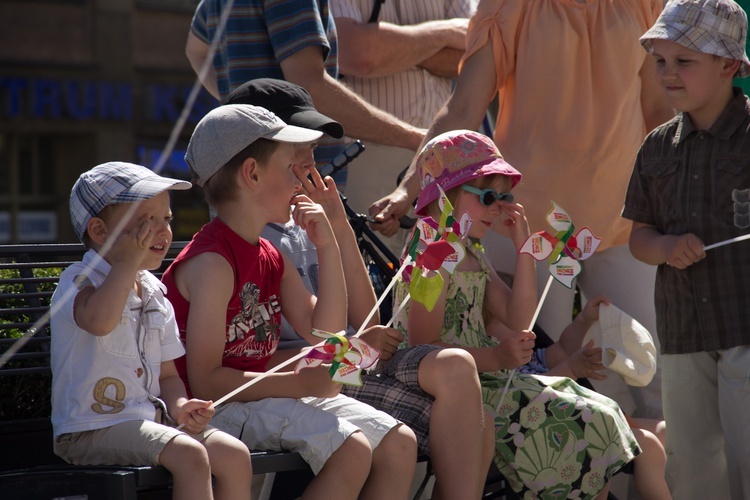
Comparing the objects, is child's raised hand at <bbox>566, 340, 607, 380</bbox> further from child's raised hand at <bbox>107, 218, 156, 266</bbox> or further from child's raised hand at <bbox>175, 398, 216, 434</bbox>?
child's raised hand at <bbox>107, 218, 156, 266</bbox>

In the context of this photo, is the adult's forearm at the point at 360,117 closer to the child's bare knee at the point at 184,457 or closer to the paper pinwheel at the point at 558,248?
the paper pinwheel at the point at 558,248

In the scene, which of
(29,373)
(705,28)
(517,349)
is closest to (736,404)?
(517,349)

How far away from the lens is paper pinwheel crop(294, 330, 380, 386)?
295cm

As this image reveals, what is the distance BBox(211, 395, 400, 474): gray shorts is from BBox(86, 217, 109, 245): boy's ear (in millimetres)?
577

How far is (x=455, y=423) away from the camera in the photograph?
10.5 feet

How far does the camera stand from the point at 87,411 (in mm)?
2867

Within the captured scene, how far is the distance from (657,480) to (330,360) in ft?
4.58

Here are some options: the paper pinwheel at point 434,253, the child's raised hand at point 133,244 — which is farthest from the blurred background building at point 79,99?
the child's raised hand at point 133,244

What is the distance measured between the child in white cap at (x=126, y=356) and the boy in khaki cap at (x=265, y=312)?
0.48 ft

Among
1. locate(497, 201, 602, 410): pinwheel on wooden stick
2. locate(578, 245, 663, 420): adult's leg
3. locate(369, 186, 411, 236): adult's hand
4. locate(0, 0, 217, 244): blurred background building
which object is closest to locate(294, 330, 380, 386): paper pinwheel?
locate(497, 201, 602, 410): pinwheel on wooden stick

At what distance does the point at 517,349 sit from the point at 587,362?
1.78ft

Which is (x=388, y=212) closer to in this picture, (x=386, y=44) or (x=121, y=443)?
(x=386, y=44)

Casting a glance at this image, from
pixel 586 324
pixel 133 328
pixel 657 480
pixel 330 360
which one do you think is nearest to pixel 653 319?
pixel 586 324

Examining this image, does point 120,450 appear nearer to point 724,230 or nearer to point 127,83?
point 724,230
